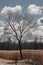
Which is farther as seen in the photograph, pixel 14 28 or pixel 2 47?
pixel 2 47

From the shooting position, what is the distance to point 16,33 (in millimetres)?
25734

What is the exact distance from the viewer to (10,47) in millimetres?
74812

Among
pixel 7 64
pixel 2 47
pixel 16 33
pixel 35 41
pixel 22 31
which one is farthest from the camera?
pixel 35 41

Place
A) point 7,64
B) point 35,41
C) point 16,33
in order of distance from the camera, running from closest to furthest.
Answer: point 7,64, point 16,33, point 35,41

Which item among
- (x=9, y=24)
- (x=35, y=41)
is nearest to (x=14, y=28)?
(x=9, y=24)

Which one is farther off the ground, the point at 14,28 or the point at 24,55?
the point at 14,28

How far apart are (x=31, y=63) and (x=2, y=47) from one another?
6565 centimetres

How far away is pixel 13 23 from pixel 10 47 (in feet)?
156

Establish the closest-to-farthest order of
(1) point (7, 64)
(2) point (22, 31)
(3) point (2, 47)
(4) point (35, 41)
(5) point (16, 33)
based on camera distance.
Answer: (1) point (7, 64) → (5) point (16, 33) → (2) point (22, 31) → (3) point (2, 47) → (4) point (35, 41)

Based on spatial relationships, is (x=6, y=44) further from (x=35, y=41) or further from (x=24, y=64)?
(x=24, y=64)

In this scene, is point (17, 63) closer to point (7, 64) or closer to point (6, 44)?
point (7, 64)

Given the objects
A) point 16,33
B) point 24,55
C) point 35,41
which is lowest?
point 35,41

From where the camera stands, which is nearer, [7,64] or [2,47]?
[7,64]

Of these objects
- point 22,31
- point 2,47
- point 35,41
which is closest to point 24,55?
point 22,31
